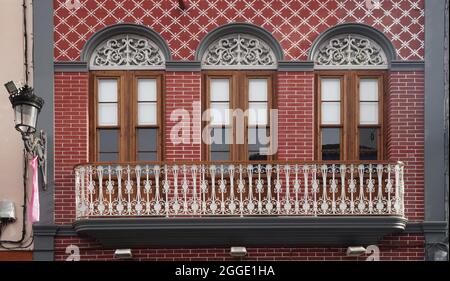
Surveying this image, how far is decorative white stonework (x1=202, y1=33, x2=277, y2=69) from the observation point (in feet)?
58.5

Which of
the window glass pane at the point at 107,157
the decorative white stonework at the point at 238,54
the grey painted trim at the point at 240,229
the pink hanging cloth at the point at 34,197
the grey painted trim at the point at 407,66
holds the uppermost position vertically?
the decorative white stonework at the point at 238,54

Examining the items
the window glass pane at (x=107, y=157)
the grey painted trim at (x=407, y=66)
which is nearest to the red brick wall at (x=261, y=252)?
the window glass pane at (x=107, y=157)

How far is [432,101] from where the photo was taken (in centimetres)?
1755

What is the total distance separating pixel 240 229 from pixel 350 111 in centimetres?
272

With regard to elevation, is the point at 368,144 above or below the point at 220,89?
below

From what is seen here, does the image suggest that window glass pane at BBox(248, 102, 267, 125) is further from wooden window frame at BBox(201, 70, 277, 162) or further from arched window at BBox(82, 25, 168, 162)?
arched window at BBox(82, 25, 168, 162)

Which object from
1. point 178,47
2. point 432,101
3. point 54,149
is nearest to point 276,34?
point 178,47

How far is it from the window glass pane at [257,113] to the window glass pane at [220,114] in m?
0.36

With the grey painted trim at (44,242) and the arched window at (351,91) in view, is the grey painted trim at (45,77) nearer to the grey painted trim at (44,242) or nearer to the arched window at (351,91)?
the grey painted trim at (44,242)

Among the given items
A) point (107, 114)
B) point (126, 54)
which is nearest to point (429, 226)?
point (107, 114)

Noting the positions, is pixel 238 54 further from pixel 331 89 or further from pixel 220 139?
pixel 331 89

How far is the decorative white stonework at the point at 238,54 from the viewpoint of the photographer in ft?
58.5

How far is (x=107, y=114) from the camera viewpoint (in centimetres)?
1775

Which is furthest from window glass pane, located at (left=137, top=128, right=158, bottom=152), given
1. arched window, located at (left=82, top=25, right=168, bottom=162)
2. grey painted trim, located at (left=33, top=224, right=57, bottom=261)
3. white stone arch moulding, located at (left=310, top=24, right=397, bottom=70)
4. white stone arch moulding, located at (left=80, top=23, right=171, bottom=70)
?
white stone arch moulding, located at (left=310, top=24, right=397, bottom=70)
